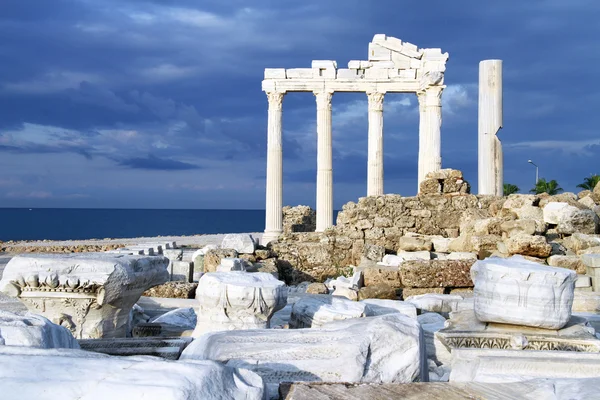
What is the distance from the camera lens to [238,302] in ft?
19.6

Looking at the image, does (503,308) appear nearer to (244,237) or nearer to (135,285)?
(135,285)

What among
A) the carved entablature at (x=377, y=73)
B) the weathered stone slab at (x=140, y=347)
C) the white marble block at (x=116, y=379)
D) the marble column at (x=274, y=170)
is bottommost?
the weathered stone slab at (x=140, y=347)

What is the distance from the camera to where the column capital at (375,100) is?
2528cm

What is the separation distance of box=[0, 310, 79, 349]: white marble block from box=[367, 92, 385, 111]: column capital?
21525 mm

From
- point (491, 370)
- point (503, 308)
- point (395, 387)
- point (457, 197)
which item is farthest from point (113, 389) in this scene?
point (457, 197)

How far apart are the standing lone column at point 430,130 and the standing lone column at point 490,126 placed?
13.1 ft

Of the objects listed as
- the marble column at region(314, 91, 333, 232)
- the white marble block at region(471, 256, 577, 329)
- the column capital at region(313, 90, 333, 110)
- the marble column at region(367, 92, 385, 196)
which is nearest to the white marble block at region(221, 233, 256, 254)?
the marble column at region(314, 91, 333, 232)

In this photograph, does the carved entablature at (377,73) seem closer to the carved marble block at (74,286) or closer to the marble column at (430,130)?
the marble column at (430,130)

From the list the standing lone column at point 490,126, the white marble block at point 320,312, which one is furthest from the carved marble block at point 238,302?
the standing lone column at point 490,126

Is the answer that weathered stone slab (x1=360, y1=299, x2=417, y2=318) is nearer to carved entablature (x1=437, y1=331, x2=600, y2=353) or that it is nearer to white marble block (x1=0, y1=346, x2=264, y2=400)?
carved entablature (x1=437, y1=331, x2=600, y2=353)

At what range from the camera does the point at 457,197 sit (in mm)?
18781

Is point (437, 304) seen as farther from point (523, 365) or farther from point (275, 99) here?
point (275, 99)

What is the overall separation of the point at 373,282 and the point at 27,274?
8.29m

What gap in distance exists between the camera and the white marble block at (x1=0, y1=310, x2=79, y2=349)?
413cm
